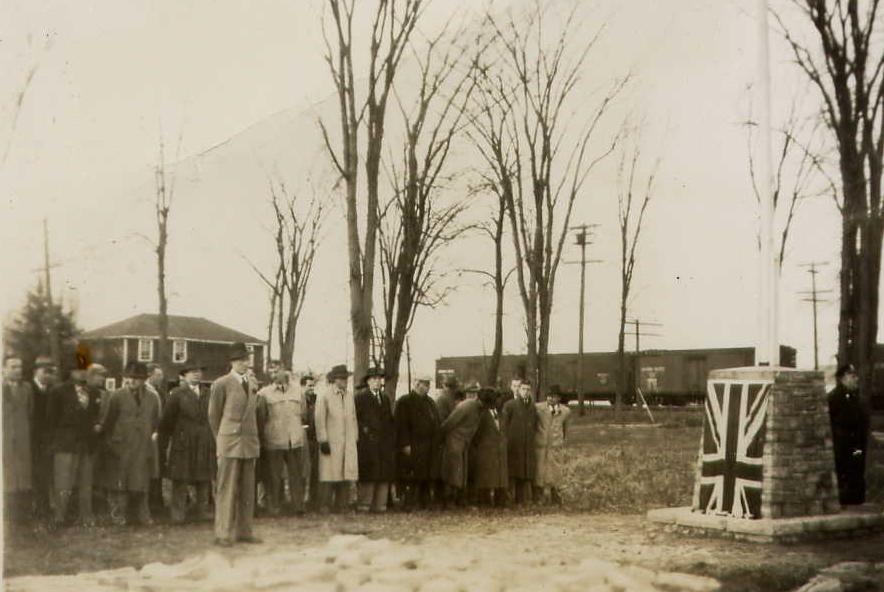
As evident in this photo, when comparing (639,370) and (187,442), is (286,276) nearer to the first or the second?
(187,442)

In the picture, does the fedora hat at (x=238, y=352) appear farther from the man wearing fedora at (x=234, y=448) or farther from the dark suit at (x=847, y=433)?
the dark suit at (x=847, y=433)

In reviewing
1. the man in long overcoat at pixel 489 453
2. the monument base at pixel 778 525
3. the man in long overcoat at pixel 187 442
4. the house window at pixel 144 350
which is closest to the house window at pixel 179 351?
the man in long overcoat at pixel 187 442

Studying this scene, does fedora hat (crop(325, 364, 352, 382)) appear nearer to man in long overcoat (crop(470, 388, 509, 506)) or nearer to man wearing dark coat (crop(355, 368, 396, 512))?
man wearing dark coat (crop(355, 368, 396, 512))

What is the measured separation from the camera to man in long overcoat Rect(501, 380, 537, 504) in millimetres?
10172

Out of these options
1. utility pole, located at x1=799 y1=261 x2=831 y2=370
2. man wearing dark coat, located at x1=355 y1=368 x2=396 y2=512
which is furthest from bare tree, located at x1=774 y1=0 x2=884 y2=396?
man wearing dark coat, located at x1=355 y1=368 x2=396 y2=512

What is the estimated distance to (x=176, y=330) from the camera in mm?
8391

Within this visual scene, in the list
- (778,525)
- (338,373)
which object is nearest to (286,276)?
(338,373)

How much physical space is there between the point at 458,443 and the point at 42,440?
3.79 metres

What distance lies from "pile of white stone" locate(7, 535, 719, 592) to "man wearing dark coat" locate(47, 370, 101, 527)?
144cm

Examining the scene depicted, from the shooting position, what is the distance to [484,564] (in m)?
6.89

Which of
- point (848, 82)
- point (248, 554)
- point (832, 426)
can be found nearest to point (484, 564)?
point (248, 554)

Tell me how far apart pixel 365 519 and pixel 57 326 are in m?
3.20

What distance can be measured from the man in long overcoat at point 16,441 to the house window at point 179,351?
1.48 meters

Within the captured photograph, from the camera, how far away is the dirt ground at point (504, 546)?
6.72 meters
